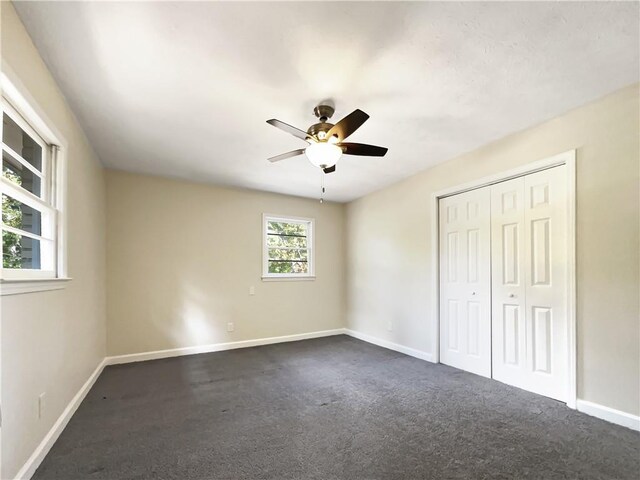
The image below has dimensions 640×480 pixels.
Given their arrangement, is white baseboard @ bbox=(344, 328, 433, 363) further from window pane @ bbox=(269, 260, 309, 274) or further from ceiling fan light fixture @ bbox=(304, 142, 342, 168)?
ceiling fan light fixture @ bbox=(304, 142, 342, 168)

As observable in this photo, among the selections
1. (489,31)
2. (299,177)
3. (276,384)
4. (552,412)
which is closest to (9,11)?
(489,31)

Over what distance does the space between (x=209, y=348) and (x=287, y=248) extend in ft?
6.49

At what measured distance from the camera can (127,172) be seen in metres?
4.14

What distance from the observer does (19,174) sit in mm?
1962

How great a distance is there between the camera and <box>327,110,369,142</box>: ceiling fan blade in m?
2.11

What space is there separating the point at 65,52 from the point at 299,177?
2.75m

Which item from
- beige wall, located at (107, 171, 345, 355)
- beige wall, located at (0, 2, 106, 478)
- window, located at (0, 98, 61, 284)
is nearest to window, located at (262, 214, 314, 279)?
beige wall, located at (107, 171, 345, 355)

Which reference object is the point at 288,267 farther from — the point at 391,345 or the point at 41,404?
the point at 41,404

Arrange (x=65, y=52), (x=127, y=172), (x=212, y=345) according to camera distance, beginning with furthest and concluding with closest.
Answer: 1. (x=212, y=345)
2. (x=127, y=172)
3. (x=65, y=52)

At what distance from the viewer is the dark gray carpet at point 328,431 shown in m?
1.87

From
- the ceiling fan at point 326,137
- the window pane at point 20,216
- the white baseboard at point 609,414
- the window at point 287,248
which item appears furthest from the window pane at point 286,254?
the white baseboard at point 609,414

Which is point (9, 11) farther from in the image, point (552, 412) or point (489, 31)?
point (552, 412)

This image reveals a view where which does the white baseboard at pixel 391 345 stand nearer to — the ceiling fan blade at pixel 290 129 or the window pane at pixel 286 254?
the window pane at pixel 286 254

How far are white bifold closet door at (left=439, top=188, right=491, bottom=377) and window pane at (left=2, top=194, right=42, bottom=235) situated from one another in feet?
13.0
